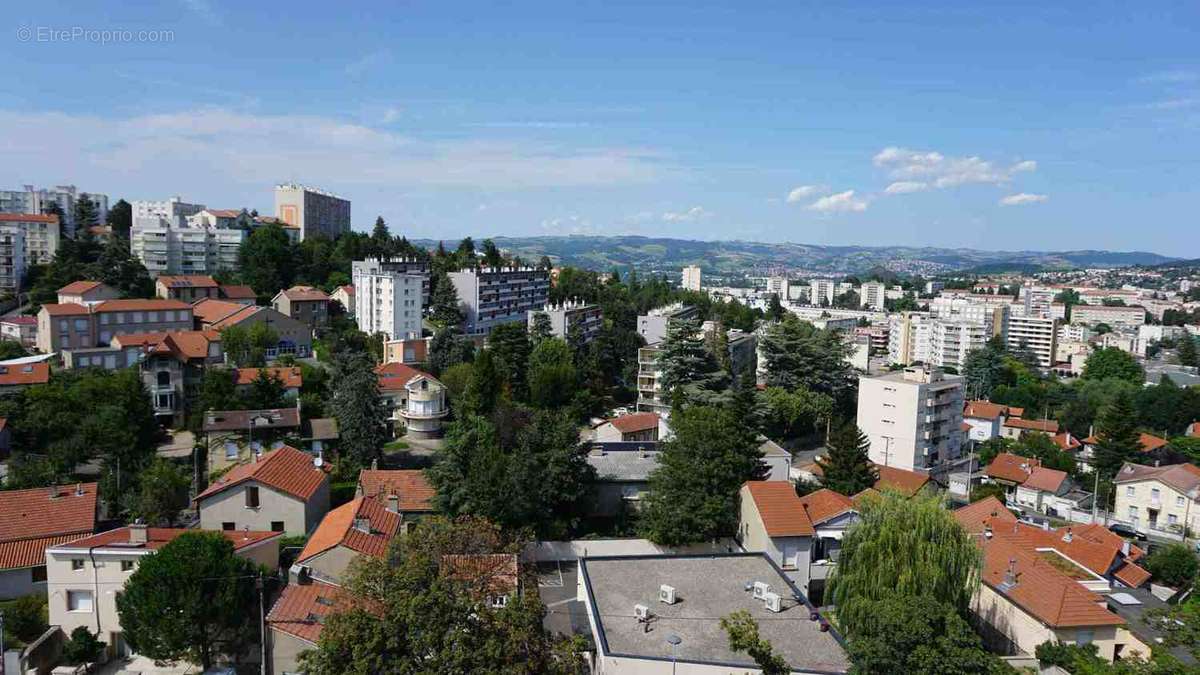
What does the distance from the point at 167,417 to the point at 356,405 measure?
1134cm

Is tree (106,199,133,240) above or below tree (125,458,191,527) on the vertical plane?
above

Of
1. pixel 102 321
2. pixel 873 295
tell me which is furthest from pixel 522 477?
pixel 873 295

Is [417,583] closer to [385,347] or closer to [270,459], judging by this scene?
[270,459]

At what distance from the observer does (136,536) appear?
19031 mm

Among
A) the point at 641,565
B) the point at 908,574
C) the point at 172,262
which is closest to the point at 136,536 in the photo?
the point at 641,565

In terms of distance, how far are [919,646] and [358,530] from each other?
41.9 ft

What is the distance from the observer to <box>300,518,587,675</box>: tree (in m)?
12.4

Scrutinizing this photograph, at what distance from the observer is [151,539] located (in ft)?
64.0

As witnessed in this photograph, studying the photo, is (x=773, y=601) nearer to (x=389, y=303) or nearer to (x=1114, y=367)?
(x=389, y=303)

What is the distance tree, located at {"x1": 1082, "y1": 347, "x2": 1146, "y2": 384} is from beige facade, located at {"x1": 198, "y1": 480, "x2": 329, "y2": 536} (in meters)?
75.6

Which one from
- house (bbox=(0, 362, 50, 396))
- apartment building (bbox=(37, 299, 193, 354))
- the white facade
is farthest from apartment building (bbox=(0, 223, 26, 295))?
house (bbox=(0, 362, 50, 396))

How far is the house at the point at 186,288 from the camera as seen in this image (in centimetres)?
5094

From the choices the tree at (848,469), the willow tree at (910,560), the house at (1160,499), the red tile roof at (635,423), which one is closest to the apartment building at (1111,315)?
the house at (1160,499)

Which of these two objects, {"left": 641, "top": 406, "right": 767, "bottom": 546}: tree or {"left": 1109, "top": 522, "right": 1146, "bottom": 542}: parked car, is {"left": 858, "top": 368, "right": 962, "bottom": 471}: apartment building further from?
A: {"left": 641, "top": 406, "right": 767, "bottom": 546}: tree
